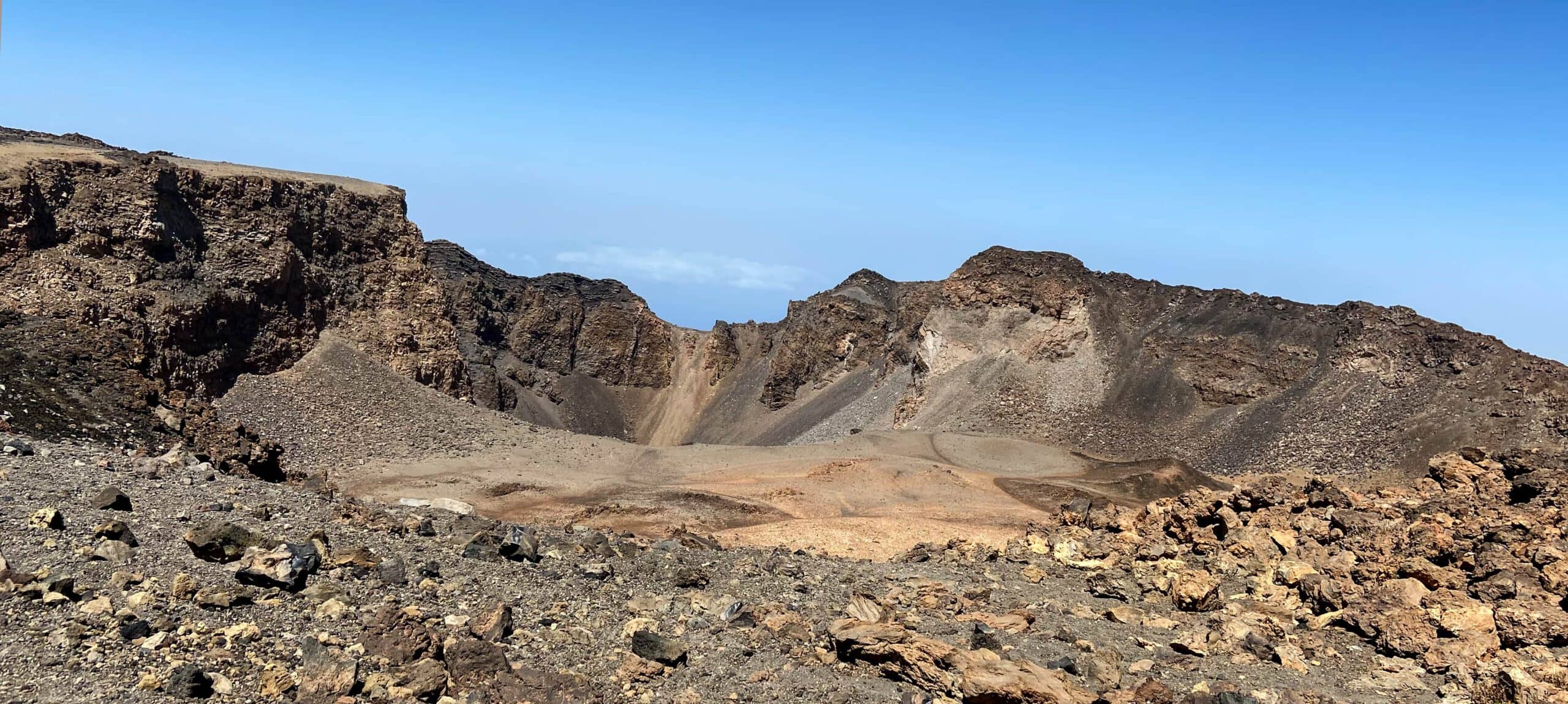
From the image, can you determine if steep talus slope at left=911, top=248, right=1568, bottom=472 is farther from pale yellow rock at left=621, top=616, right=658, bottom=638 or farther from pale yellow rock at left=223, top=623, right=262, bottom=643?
pale yellow rock at left=223, top=623, right=262, bottom=643

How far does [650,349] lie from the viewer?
78562 mm

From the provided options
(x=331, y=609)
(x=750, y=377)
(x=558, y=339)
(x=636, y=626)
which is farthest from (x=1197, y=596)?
(x=558, y=339)

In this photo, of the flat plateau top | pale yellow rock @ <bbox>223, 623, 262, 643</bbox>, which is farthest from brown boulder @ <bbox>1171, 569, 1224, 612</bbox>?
the flat plateau top

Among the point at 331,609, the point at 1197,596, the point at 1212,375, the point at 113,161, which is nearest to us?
the point at 331,609

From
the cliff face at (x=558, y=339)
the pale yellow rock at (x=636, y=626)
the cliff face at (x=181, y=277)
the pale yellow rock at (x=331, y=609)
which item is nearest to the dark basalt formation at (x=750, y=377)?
the cliff face at (x=181, y=277)

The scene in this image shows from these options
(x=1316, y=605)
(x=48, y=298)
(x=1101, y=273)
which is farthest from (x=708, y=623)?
(x=1101, y=273)

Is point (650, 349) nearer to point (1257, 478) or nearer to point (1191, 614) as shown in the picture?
point (1257, 478)

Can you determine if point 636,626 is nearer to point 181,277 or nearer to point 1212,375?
point 181,277

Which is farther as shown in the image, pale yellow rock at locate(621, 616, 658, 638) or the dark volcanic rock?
pale yellow rock at locate(621, 616, 658, 638)

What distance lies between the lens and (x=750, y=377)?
7488cm

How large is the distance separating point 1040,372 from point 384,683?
153 feet

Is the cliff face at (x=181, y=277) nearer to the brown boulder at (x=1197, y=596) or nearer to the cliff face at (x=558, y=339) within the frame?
the brown boulder at (x=1197, y=596)

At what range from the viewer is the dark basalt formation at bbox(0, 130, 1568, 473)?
30.1 m

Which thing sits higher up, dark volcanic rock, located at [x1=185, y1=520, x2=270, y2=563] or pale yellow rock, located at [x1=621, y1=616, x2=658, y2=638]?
dark volcanic rock, located at [x1=185, y1=520, x2=270, y2=563]
